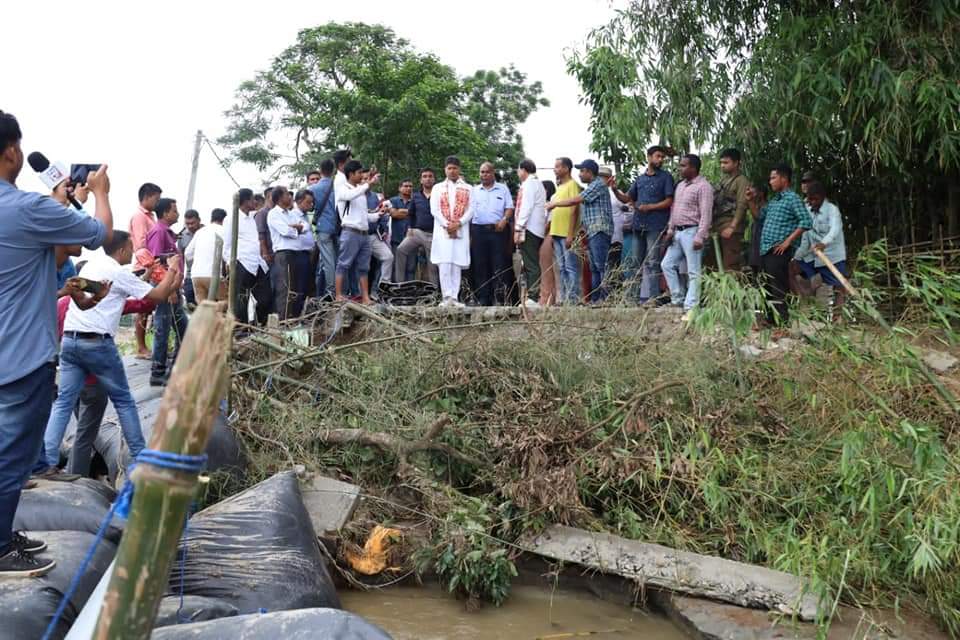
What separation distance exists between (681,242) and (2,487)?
5566mm

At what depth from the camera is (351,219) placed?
8227 millimetres

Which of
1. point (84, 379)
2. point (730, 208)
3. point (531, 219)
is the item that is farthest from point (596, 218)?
point (84, 379)

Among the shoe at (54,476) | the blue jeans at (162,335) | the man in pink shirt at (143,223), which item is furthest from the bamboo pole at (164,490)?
the man in pink shirt at (143,223)

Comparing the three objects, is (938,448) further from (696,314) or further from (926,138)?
(926,138)

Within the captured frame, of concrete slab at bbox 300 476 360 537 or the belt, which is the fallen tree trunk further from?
the belt

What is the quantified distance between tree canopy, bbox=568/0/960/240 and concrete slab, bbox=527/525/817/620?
361 cm

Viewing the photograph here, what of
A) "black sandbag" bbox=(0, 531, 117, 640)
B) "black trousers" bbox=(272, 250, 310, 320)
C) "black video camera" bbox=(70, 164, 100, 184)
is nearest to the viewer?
"black sandbag" bbox=(0, 531, 117, 640)

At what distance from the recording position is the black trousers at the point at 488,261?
871cm

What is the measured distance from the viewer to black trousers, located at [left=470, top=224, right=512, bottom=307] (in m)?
8.71

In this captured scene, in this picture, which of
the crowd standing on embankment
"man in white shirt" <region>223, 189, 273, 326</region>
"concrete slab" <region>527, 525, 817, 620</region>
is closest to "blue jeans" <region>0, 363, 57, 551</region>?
the crowd standing on embankment

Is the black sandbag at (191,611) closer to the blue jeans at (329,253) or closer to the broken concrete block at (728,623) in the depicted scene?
the broken concrete block at (728,623)

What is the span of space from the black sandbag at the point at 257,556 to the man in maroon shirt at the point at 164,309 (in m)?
2.93

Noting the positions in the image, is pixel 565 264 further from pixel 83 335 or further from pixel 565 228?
pixel 83 335

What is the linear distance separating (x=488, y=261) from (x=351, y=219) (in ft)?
4.59
